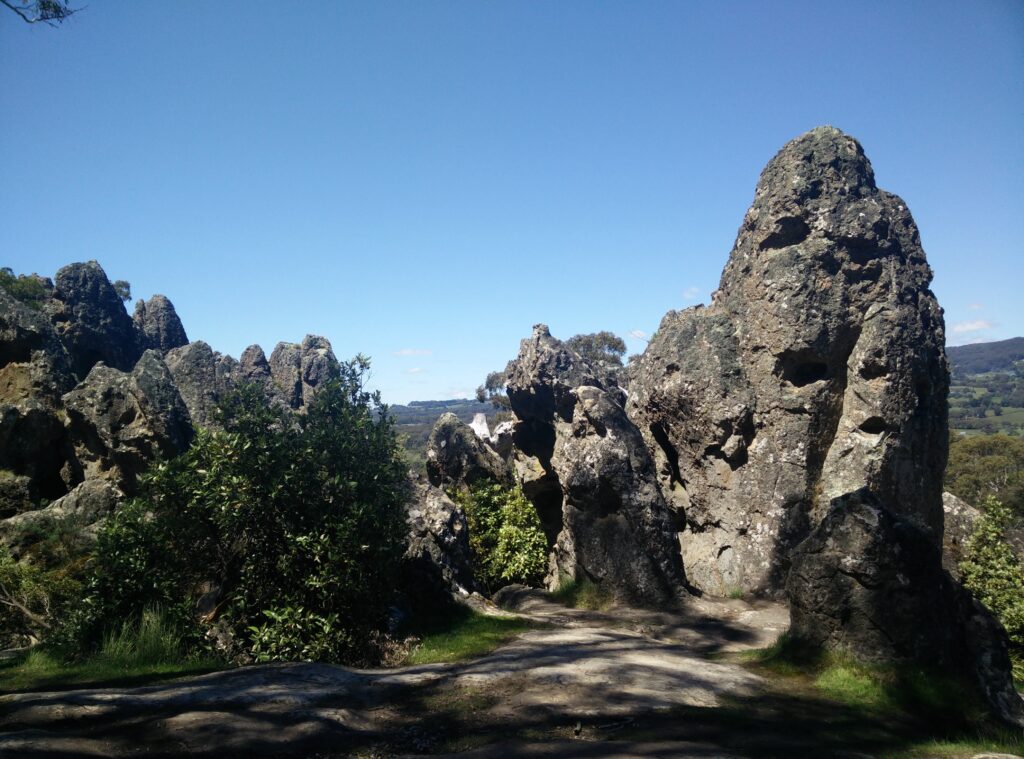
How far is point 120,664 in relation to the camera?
36.4 feet

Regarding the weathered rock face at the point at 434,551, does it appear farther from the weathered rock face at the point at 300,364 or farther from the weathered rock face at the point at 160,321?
the weathered rock face at the point at 160,321

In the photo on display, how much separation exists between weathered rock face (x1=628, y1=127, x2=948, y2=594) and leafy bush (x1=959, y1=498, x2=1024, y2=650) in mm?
1782

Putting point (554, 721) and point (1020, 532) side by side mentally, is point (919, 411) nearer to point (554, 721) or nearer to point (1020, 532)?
point (1020, 532)

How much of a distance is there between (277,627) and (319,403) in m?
4.89

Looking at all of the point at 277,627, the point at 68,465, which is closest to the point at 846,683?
the point at 277,627

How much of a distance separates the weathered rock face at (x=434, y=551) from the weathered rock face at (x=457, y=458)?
5345 millimetres

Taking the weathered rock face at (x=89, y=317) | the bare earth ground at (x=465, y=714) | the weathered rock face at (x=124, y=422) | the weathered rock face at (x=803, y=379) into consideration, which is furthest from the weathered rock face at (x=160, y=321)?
the bare earth ground at (x=465, y=714)

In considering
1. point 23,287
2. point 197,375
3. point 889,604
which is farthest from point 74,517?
point 23,287

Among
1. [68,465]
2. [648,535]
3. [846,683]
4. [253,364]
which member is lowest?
[846,683]

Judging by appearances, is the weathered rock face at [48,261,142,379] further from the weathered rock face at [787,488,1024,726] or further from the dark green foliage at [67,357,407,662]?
the weathered rock face at [787,488,1024,726]

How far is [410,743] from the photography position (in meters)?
8.04

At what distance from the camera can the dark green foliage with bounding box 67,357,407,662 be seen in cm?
1241

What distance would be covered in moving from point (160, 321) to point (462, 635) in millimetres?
45749

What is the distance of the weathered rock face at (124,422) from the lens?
19391mm
